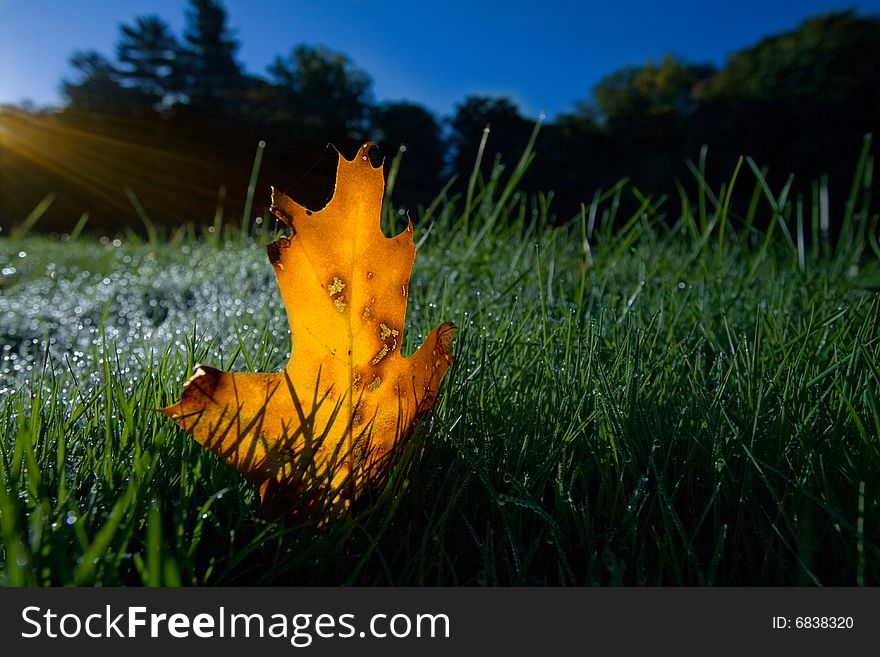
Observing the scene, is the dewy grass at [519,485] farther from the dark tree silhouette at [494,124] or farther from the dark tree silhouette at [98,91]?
the dark tree silhouette at [98,91]

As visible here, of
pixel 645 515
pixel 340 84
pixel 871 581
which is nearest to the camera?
pixel 871 581

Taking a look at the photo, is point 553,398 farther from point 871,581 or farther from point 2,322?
point 2,322

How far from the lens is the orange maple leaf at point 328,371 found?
0.59m

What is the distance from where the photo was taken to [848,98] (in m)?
11.5

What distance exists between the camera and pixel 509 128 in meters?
7.59

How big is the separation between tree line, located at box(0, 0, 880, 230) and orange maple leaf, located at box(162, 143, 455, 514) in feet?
24.0

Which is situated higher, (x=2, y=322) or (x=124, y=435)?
(x=2, y=322)

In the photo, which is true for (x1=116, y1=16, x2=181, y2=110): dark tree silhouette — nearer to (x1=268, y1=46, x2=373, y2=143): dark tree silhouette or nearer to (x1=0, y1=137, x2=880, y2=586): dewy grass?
Result: (x1=268, y1=46, x2=373, y2=143): dark tree silhouette

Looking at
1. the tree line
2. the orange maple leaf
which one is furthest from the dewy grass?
the tree line

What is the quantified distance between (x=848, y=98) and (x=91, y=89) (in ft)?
68.6

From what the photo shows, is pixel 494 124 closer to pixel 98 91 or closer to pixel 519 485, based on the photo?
pixel 519 485

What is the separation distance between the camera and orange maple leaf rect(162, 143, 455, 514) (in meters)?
0.59

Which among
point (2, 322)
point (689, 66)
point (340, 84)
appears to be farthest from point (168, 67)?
point (2, 322)

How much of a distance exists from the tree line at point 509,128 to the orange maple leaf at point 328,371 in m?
7.32
